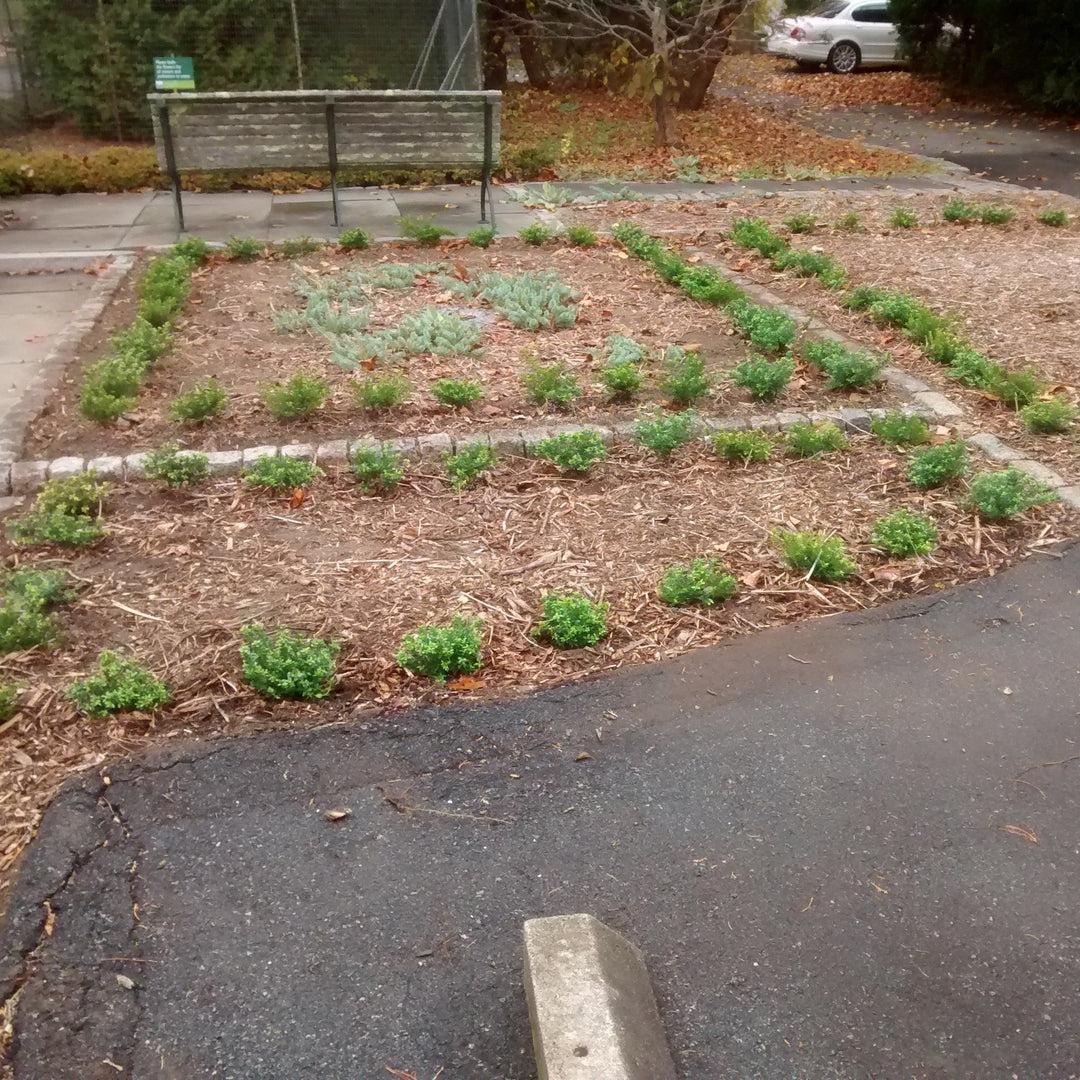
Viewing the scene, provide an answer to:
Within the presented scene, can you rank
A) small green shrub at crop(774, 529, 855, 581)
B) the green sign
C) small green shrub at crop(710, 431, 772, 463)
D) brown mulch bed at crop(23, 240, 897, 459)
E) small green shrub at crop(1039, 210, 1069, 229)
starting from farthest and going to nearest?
small green shrub at crop(1039, 210, 1069, 229) < the green sign < brown mulch bed at crop(23, 240, 897, 459) < small green shrub at crop(710, 431, 772, 463) < small green shrub at crop(774, 529, 855, 581)

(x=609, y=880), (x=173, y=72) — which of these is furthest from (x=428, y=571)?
(x=173, y=72)

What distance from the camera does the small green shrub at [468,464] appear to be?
4578 millimetres

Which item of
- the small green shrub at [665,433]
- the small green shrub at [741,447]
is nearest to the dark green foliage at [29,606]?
the small green shrub at [665,433]

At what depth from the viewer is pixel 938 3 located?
21.2 meters

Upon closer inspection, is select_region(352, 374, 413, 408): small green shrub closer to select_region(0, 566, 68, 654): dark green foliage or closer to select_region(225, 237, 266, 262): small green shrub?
select_region(0, 566, 68, 654): dark green foliage

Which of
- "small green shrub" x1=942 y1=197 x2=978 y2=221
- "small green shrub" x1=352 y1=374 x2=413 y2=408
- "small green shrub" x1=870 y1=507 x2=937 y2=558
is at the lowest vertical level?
"small green shrub" x1=870 y1=507 x2=937 y2=558

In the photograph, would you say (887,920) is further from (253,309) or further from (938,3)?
(938,3)

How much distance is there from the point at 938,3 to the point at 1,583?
23104 mm

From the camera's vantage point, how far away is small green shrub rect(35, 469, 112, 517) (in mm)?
4148

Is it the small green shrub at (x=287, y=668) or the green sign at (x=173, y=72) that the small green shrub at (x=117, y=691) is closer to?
the small green shrub at (x=287, y=668)

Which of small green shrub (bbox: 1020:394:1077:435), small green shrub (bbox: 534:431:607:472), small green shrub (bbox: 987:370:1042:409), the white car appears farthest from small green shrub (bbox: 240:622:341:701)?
the white car

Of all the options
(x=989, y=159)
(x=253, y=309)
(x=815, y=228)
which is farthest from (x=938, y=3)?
(x=253, y=309)

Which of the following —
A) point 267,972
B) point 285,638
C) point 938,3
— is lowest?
point 267,972

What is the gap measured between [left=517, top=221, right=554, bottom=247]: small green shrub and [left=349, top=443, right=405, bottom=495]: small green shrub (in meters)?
4.52
